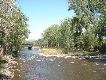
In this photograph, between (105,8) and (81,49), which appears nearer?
(105,8)

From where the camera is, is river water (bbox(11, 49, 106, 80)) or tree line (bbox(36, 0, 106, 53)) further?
tree line (bbox(36, 0, 106, 53))

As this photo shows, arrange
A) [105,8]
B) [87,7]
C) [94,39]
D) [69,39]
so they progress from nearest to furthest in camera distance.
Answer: [105,8], [87,7], [94,39], [69,39]

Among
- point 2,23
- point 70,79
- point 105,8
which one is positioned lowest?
point 70,79

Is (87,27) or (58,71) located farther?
(87,27)

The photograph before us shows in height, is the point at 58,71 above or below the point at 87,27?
below

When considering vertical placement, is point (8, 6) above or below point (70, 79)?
above

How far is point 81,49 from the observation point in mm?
132250

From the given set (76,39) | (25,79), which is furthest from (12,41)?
(76,39)

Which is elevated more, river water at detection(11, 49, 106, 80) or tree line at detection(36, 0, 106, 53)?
tree line at detection(36, 0, 106, 53)

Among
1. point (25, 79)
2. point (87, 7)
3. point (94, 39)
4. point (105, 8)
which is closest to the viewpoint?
point (25, 79)

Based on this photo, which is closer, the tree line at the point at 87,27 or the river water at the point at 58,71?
the river water at the point at 58,71

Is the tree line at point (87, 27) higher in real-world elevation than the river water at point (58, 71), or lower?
higher

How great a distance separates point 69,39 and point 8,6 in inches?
3930

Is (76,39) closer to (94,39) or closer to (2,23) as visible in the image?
(94,39)
